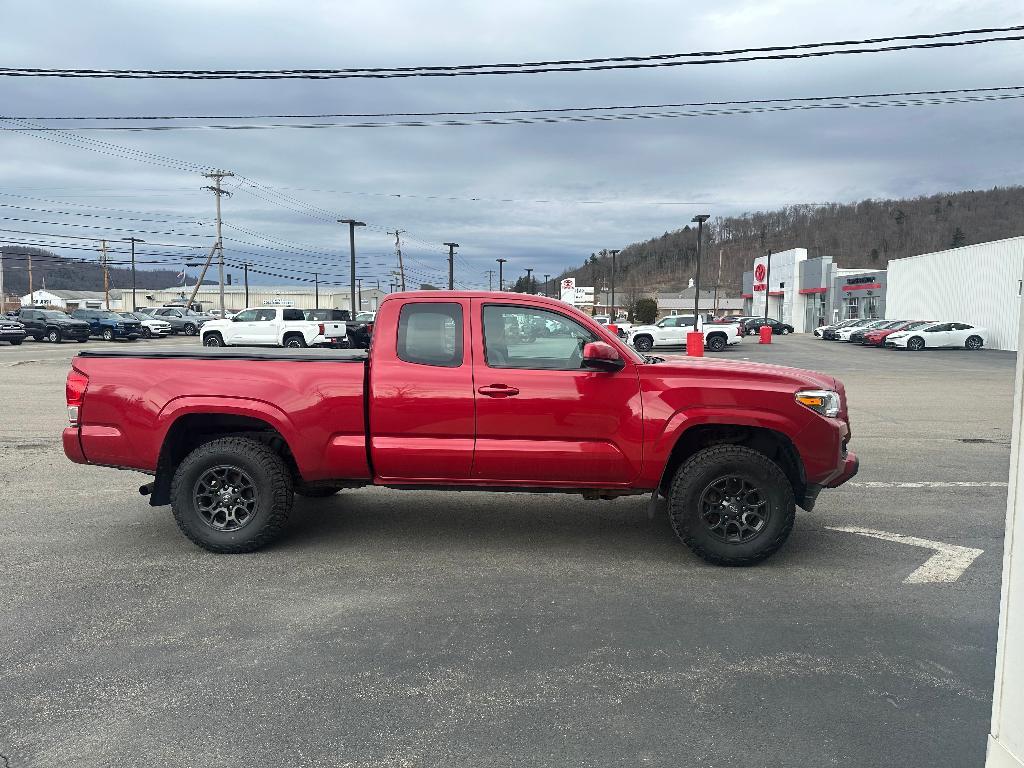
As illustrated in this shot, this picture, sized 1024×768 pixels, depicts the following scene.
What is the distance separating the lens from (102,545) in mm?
5383

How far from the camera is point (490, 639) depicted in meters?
3.84

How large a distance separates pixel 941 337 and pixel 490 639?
40.6 m

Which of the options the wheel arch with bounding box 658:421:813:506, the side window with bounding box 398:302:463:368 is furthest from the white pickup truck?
the wheel arch with bounding box 658:421:813:506

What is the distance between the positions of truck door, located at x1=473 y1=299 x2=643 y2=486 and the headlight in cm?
111

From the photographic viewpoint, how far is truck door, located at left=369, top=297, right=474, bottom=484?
195 inches

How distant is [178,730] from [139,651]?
0.86 metres

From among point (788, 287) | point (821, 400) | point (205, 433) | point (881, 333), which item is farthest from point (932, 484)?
point (788, 287)

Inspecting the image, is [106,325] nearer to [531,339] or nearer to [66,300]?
[531,339]

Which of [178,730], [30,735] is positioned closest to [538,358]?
[178,730]

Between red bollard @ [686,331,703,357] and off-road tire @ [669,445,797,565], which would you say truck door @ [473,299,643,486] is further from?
red bollard @ [686,331,703,357]

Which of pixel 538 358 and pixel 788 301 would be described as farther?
pixel 788 301

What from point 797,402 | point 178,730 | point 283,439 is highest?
point 797,402

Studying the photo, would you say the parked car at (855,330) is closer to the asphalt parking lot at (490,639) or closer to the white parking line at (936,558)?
the asphalt parking lot at (490,639)

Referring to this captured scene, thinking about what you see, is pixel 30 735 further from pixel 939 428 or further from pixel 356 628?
pixel 939 428
